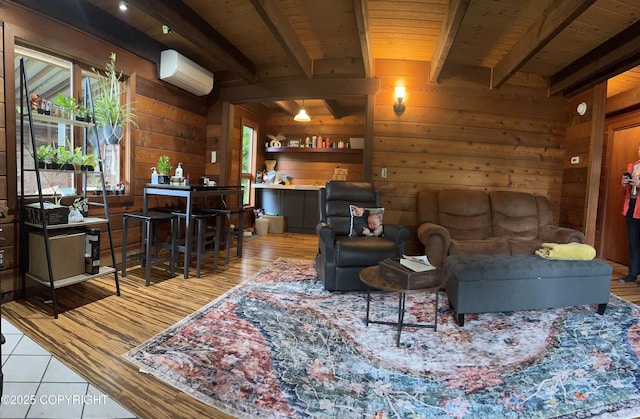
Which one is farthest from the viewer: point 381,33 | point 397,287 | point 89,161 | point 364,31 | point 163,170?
point 163,170

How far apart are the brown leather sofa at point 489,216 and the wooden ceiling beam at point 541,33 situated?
55.6 inches

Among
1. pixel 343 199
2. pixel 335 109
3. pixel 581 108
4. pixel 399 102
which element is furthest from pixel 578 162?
pixel 335 109

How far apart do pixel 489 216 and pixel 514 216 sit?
0.91 feet

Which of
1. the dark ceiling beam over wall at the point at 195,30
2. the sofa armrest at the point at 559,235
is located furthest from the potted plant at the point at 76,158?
the sofa armrest at the point at 559,235

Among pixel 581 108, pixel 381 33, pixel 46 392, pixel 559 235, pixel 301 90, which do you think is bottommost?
pixel 46 392

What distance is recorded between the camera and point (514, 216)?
3727 mm

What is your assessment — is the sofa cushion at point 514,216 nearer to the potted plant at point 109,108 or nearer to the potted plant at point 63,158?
the potted plant at point 109,108

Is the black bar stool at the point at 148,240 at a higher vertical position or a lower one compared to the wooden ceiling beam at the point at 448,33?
lower

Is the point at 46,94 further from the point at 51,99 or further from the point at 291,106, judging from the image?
the point at 291,106

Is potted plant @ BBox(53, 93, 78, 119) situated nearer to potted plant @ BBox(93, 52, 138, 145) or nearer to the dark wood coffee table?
potted plant @ BBox(93, 52, 138, 145)

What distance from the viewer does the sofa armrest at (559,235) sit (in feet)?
10.5

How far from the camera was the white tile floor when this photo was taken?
4.59 feet

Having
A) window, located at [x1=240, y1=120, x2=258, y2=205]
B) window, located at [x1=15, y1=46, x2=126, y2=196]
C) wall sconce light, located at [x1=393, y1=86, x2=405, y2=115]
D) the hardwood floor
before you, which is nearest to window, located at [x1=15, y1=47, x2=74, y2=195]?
window, located at [x1=15, y1=46, x2=126, y2=196]

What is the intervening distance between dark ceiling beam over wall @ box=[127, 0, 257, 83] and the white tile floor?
96.9 inches
